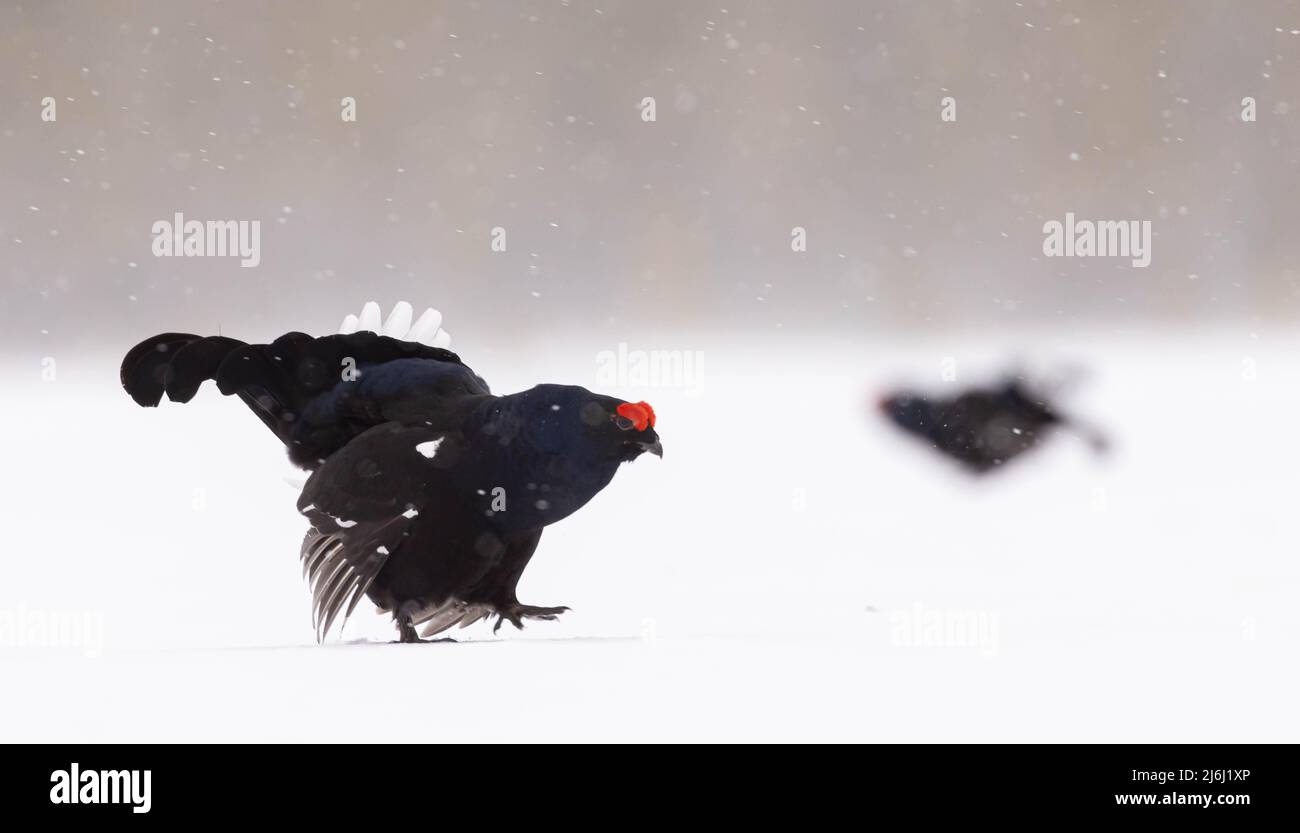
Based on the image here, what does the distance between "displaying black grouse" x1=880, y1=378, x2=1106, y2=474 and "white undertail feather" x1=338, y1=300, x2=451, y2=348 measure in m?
0.95

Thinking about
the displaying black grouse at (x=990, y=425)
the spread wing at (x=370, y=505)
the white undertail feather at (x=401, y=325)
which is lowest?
the spread wing at (x=370, y=505)

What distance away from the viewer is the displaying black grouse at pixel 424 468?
4.24ft

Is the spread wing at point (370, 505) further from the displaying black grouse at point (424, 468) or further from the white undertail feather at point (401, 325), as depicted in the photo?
the white undertail feather at point (401, 325)

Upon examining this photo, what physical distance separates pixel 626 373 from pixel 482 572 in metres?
0.65

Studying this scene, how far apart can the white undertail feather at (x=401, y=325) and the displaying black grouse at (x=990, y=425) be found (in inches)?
37.3

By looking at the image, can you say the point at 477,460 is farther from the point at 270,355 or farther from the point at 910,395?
the point at 910,395

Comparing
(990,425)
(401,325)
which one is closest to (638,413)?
(401,325)

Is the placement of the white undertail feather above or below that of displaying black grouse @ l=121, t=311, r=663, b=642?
above

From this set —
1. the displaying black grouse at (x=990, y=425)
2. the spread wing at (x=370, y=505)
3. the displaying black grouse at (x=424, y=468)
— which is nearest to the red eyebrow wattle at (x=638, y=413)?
the displaying black grouse at (x=424, y=468)

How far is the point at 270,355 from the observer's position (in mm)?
1501

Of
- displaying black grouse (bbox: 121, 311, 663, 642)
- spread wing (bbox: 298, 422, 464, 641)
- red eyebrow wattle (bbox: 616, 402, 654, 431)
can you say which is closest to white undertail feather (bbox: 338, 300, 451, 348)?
displaying black grouse (bbox: 121, 311, 663, 642)

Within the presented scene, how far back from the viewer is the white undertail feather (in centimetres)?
166

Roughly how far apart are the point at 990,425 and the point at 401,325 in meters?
1.13

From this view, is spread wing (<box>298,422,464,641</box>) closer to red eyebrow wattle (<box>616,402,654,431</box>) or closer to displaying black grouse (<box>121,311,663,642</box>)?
displaying black grouse (<box>121,311,663,642</box>)
